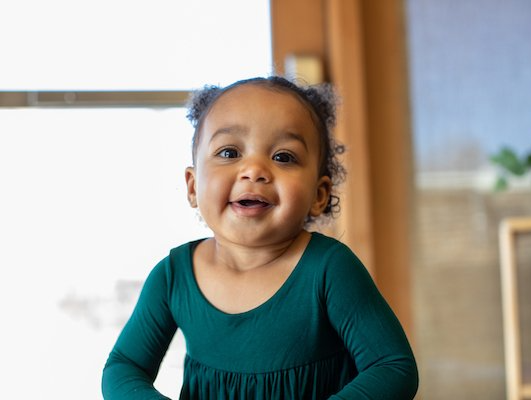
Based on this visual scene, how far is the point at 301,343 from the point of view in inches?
33.4

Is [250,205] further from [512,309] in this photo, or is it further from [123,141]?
[512,309]

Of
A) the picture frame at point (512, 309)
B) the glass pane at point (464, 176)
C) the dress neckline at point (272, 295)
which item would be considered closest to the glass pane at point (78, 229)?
the glass pane at point (464, 176)

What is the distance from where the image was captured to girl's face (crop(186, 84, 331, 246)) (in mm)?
865

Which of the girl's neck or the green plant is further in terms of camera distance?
the green plant

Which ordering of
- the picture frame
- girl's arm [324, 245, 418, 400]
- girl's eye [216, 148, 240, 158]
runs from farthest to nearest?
the picture frame < girl's eye [216, 148, 240, 158] < girl's arm [324, 245, 418, 400]

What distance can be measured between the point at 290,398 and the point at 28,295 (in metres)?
1.26

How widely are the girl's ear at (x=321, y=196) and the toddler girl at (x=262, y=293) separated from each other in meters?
0.02

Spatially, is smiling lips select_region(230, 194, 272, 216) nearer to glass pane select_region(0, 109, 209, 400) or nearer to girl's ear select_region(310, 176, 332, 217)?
girl's ear select_region(310, 176, 332, 217)

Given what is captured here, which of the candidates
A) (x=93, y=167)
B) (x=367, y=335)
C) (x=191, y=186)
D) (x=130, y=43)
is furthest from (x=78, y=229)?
(x=367, y=335)

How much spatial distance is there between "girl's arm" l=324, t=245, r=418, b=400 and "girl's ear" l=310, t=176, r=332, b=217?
0.12 m

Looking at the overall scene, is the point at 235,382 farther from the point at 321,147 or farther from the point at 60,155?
the point at 60,155

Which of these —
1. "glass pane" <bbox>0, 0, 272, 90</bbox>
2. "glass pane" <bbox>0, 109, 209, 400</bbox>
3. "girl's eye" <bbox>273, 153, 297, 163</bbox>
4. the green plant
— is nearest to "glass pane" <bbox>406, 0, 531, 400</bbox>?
the green plant

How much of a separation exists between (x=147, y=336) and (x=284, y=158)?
Answer: 263 millimetres

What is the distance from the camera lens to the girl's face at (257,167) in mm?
865
